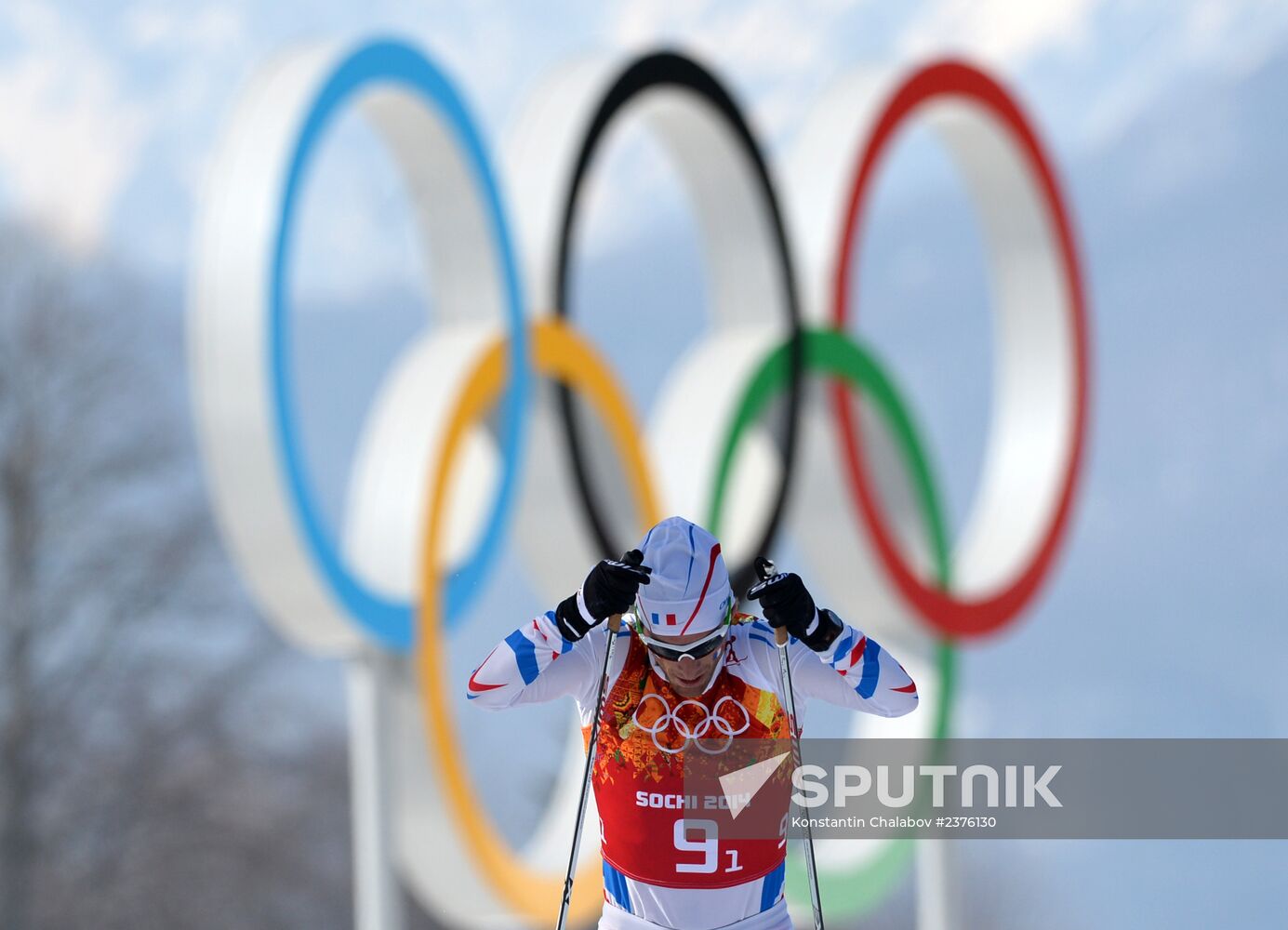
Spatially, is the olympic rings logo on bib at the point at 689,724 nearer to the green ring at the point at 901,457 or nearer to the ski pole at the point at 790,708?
the ski pole at the point at 790,708

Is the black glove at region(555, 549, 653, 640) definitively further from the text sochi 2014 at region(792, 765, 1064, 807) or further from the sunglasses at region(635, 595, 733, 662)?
the text sochi 2014 at region(792, 765, 1064, 807)

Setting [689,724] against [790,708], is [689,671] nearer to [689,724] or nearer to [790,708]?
[689,724]

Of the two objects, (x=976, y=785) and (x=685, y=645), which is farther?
(x=976, y=785)

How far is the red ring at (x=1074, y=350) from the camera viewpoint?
12.5 metres

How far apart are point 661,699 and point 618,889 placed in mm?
577

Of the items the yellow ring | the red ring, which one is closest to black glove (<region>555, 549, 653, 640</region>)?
the yellow ring

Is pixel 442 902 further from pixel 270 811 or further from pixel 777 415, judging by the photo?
pixel 270 811

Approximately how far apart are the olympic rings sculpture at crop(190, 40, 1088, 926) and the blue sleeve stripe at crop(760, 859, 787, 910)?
4123 mm

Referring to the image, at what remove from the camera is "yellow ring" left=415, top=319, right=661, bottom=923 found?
357 inches

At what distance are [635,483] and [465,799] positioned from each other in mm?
2670

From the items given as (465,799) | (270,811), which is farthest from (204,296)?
(270,811)

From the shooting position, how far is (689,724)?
459cm

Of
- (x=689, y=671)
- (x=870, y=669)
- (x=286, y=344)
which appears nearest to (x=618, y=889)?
(x=689, y=671)

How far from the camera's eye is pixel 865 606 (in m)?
12.8
